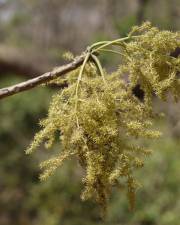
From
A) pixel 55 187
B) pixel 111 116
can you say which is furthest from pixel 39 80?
pixel 55 187

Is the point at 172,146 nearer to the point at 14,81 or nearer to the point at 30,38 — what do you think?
the point at 14,81

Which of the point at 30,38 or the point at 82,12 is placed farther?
Result: the point at 82,12

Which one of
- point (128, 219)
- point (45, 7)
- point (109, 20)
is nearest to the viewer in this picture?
point (128, 219)

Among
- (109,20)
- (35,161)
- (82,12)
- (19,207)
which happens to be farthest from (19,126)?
(82,12)

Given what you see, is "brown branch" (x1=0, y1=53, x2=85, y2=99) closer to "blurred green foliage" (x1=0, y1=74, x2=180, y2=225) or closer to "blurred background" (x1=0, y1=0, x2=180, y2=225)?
"blurred background" (x1=0, y1=0, x2=180, y2=225)

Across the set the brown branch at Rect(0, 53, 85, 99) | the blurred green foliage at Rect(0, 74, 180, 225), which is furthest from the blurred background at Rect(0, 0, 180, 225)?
the brown branch at Rect(0, 53, 85, 99)

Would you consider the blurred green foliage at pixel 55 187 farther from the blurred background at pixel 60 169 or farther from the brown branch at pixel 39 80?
the brown branch at pixel 39 80

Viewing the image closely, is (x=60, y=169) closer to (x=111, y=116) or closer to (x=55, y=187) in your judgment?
(x=55, y=187)
